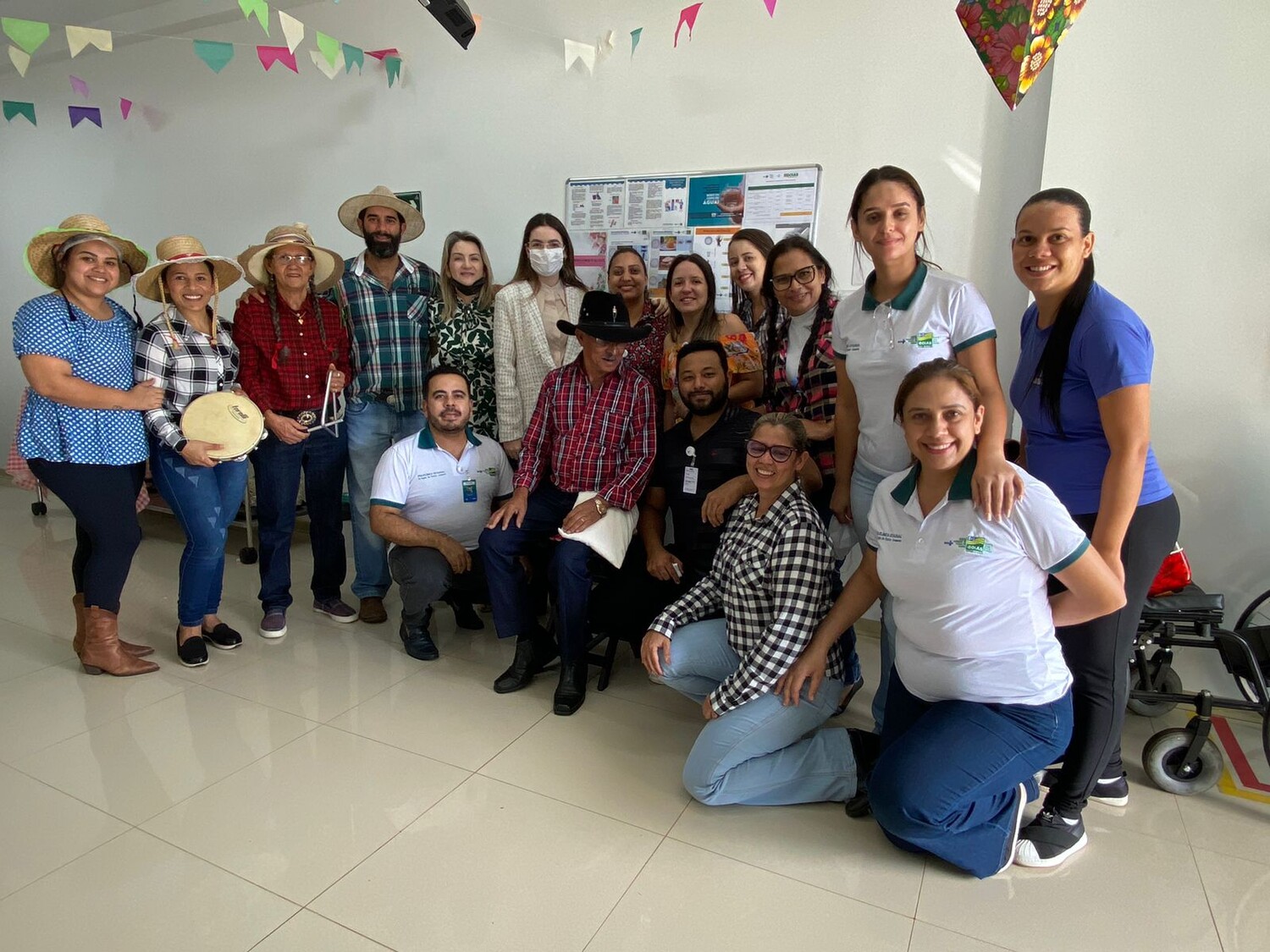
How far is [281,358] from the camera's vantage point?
2.97m

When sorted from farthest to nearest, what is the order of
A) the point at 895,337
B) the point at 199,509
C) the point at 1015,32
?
the point at 199,509
the point at 1015,32
the point at 895,337

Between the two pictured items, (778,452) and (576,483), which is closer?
(778,452)

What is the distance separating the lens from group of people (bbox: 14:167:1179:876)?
1700 mm

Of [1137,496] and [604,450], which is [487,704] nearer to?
[604,450]

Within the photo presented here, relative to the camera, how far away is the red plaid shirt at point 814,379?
2.43m

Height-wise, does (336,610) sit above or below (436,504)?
below

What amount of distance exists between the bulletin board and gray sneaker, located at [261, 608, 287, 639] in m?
2.11

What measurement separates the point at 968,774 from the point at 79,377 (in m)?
2.92

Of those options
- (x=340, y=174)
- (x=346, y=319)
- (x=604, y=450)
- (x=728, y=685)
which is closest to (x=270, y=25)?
(x=340, y=174)

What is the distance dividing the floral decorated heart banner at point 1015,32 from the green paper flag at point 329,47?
3.00 m

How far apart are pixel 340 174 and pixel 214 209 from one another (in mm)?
1133

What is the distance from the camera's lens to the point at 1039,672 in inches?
66.3

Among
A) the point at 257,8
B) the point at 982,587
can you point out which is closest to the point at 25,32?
the point at 257,8

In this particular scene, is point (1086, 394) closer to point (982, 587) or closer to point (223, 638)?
point (982, 587)
